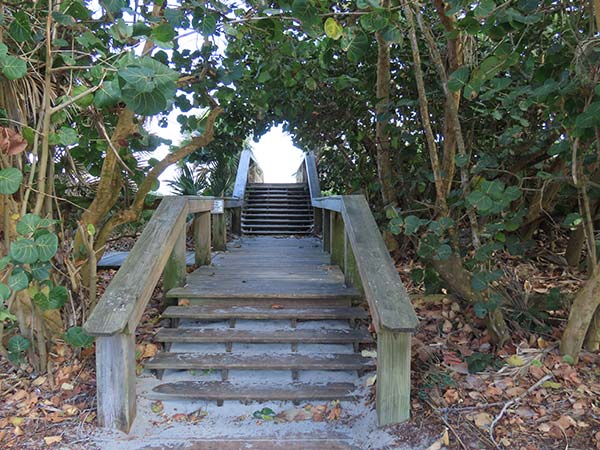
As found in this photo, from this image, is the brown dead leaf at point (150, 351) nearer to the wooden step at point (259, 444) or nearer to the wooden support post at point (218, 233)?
the wooden step at point (259, 444)

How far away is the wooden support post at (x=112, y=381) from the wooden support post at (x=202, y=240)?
1963mm

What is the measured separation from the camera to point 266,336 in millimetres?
2654

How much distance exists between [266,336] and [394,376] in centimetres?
92

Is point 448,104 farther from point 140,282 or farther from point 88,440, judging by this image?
point 88,440

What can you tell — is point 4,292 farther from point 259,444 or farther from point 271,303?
point 271,303

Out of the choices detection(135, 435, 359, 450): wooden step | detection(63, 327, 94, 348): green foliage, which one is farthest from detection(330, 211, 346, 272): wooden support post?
detection(63, 327, 94, 348): green foliage

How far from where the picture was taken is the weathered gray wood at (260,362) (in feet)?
8.03

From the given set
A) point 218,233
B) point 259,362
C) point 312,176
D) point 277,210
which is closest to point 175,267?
point 259,362

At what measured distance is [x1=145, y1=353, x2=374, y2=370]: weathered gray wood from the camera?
2.45 meters

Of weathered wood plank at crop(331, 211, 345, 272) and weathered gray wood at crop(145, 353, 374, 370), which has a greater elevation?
weathered wood plank at crop(331, 211, 345, 272)

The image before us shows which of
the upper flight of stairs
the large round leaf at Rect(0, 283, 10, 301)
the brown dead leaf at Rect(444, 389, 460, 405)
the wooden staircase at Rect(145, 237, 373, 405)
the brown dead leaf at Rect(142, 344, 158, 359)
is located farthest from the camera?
the upper flight of stairs

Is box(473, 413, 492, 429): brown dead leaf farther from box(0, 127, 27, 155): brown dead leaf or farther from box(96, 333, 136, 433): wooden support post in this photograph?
box(0, 127, 27, 155): brown dead leaf

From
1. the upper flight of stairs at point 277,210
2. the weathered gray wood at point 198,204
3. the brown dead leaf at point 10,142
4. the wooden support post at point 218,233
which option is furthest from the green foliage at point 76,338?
the upper flight of stairs at point 277,210

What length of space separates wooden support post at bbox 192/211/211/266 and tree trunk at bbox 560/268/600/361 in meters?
2.91
